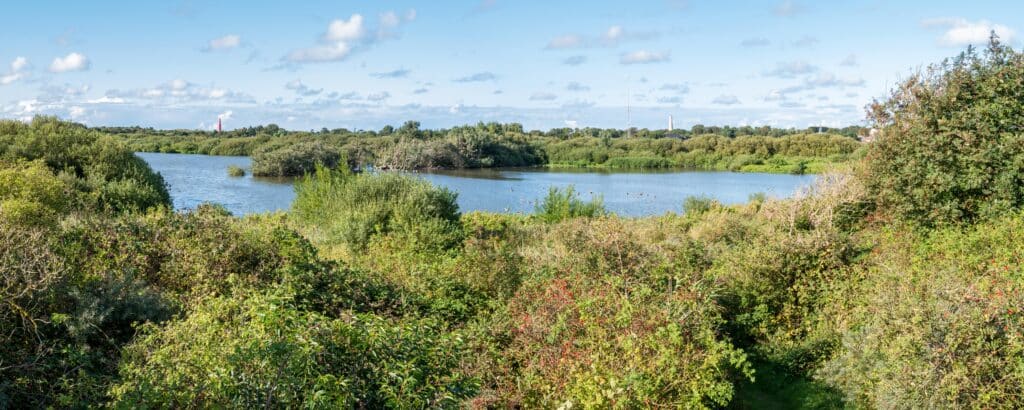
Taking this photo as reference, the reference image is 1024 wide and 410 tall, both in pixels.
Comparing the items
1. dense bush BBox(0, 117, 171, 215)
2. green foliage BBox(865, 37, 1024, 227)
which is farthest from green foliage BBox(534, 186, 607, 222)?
dense bush BBox(0, 117, 171, 215)

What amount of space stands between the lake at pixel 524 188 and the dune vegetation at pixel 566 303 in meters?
13.3

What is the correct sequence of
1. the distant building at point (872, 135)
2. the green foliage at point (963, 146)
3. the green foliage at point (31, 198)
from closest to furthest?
the green foliage at point (31, 198), the green foliage at point (963, 146), the distant building at point (872, 135)

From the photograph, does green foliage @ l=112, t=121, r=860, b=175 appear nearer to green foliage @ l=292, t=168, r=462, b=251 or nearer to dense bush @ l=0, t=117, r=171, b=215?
dense bush @ l=0, t=117, r=171, b=215

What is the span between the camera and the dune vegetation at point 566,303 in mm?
5465

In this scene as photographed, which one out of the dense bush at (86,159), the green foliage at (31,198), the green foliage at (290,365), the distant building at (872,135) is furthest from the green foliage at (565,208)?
the green foliage at (290,365)

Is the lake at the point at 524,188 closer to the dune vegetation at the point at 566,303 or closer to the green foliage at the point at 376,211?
the green foliage at the point at 376,211

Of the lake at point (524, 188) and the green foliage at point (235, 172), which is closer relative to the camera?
the lake at point (524, 188)

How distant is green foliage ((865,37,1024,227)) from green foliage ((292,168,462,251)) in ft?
30.0

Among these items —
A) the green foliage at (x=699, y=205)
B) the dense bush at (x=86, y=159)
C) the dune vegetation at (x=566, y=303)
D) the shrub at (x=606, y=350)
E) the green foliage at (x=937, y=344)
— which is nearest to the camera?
the dune vegetation at (x=566, y=303)

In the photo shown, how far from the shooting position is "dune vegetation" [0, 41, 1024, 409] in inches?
215

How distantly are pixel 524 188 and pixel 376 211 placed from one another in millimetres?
29632

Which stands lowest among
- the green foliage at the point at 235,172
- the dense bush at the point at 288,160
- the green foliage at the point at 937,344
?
the green foliage at the point at 937,344

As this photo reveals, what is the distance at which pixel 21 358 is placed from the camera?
244 inches

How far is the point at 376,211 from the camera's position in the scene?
16766 mm
